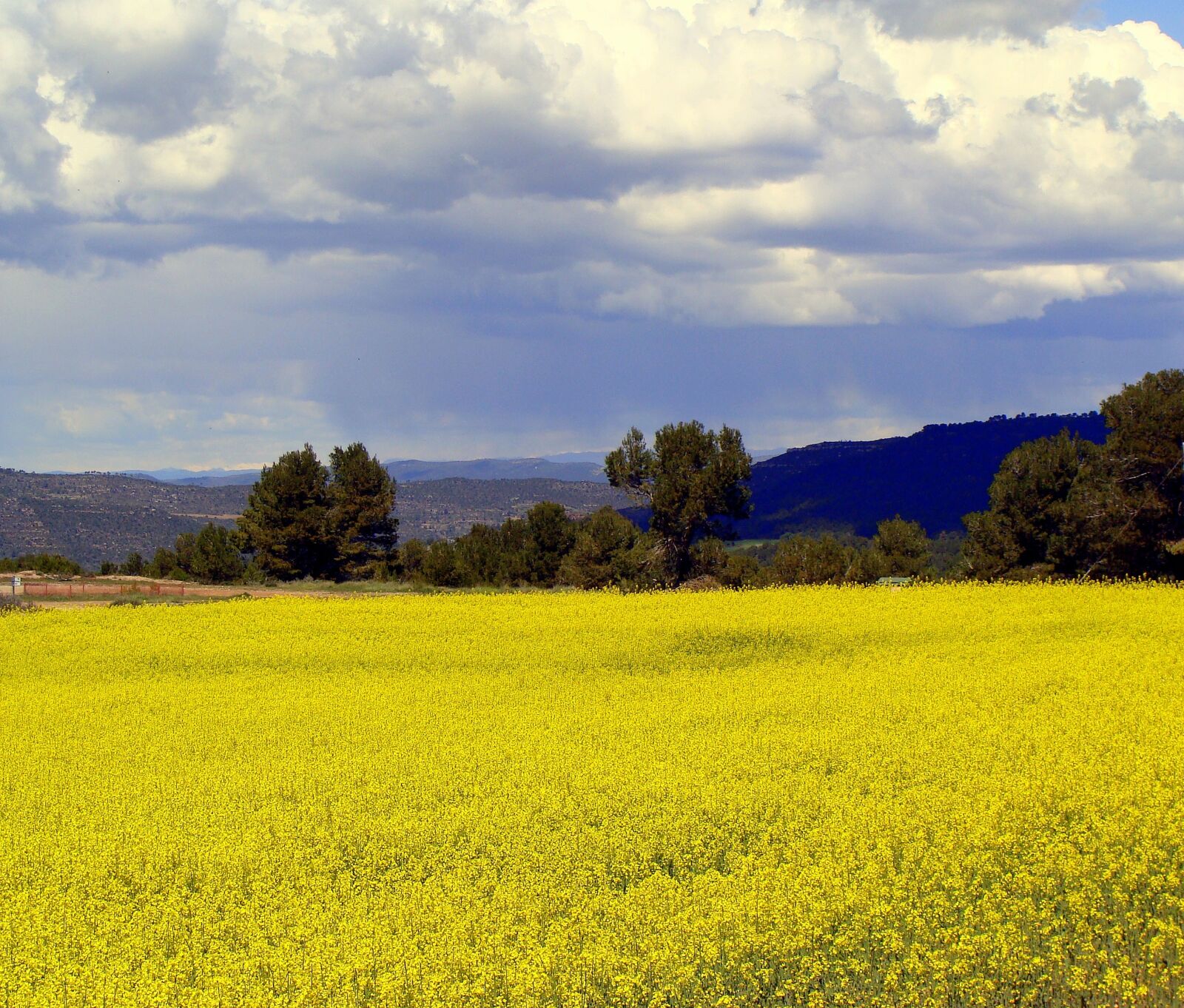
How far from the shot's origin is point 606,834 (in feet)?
32.3

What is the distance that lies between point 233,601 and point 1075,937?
2299 centimetres

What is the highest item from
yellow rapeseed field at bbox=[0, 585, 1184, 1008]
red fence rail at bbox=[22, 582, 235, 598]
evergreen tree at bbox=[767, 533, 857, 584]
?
red fence rail at bbox=[22, 582, 235, 598]

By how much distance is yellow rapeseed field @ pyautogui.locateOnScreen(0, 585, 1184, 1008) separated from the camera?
7.36 meters

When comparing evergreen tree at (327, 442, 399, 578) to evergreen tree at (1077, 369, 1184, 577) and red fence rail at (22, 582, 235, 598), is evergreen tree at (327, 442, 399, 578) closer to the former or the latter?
red fence rail at (22, 582, 235, 598)

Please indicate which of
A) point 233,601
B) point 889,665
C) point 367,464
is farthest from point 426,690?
point 367,464

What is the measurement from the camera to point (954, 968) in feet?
23.5

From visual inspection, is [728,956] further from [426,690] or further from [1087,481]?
[1087,481]

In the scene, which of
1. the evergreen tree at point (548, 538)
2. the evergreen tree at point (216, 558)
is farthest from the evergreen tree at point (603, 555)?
the evergreen tree at point (216, 558)

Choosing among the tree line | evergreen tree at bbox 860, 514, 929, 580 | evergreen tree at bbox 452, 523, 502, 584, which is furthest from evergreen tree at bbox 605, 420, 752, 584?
evergreen tree at bbox 452, 523, 502, 584

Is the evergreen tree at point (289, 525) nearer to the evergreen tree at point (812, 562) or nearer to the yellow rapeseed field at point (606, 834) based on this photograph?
the evergreen tree at point (812, 562)

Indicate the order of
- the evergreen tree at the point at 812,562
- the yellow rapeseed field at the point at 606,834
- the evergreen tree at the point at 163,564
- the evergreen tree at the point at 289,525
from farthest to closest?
the evergreen tree at the point at 163,564 → the evergreen tree at the point at 289,525 → the evergreen tree at the point at 812,562 → the yellow rapeseed field at the point at 606,834

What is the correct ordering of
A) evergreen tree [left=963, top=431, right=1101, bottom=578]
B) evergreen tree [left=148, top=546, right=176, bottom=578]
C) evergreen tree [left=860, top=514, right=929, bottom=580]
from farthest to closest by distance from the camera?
evergreen tree [left=148, top=546, right=176, bottom=578], evergreen tree [left=860, top=514, right=929, bottom=580], evergreen tree [left=963, top=431, right=1101, bottom=578]

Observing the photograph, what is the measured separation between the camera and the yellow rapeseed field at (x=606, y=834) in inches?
290

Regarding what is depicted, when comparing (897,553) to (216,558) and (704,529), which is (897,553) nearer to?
(704,529)
